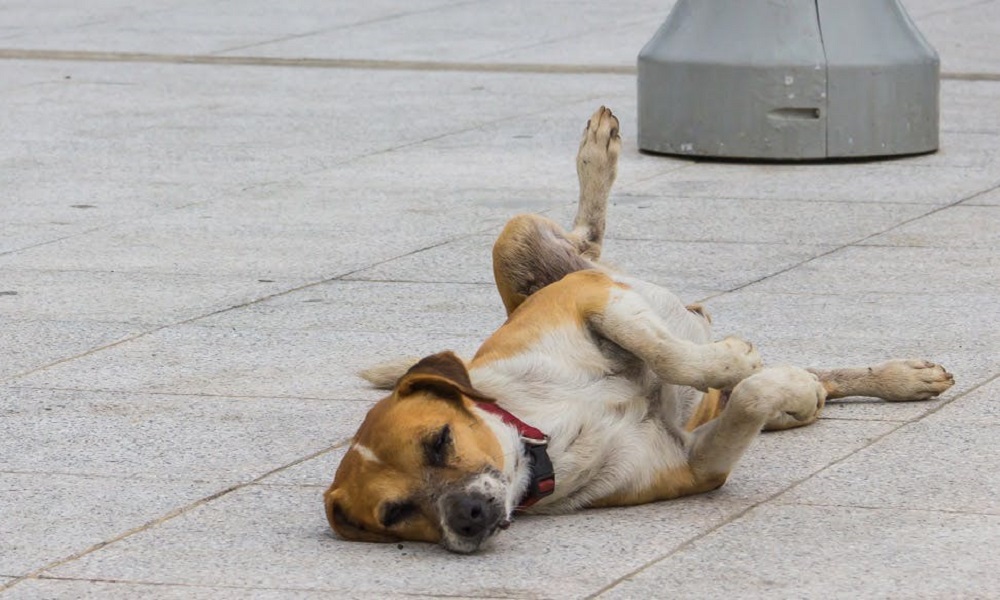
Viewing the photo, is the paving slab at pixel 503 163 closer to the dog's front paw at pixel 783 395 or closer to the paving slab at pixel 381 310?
the paving slab at pixel 381 310

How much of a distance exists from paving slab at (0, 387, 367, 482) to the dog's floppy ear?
873mm

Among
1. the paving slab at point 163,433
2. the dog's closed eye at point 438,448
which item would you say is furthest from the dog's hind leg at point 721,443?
the paving slab at point 163,433

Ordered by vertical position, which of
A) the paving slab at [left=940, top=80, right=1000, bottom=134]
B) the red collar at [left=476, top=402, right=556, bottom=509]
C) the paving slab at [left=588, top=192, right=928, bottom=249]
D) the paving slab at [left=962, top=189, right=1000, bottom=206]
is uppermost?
the red collar at [left=476, top=402, right=556, bottom=509]

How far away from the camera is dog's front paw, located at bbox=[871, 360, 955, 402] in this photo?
617cm

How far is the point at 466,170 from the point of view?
10.9 m

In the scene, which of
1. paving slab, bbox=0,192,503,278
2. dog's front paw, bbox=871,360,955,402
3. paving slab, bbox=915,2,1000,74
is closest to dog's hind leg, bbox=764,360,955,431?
dog's front paw, bbox=871,360,955,402

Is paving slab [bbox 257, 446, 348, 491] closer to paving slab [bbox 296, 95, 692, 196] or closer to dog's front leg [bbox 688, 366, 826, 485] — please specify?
dog's front leg [bbox 688, 366, 826, 485]

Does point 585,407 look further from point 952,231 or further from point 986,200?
point 986,200

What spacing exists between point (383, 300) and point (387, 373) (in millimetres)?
1511

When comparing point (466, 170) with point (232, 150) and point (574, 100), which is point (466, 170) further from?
point (574, 100)

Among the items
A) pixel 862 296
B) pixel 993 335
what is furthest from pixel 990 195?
pixel 993 335

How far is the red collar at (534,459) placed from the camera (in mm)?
5051

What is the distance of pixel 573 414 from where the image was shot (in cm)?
525

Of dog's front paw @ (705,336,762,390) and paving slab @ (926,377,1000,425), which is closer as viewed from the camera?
dog's front paw @ (705,336,762,390)
